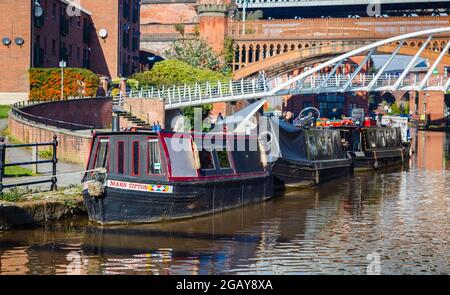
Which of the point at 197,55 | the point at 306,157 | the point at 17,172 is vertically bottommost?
→ the point at 17,172

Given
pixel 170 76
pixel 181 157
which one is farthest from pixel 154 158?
pixel 170 76

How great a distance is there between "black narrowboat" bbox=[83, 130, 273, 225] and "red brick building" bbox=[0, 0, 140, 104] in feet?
92.6

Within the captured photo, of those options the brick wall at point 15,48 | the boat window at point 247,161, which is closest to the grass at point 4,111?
the brick wall at point 15,48

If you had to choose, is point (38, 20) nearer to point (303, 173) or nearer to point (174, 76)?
point (174, 76)

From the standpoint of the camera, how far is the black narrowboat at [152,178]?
2177 cm

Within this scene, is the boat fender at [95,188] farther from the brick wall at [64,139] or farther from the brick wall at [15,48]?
the brick wall at [15,48]

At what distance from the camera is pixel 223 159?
85.4 feet

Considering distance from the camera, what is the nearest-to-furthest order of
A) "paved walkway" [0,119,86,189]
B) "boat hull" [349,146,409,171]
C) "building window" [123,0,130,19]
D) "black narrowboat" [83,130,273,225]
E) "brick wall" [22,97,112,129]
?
"black narrowboat" [83,130,273,225] < "paved walkway" [0,119,86,189] < "brick wall" [22,97,112,129] < "boat hull" [349,146,409,171] < "building window" [123,0,130,19]

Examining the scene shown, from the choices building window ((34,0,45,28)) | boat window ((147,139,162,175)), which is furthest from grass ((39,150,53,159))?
building window ((34,0,45,28))

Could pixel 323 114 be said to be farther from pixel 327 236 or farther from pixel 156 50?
pixel 327 236

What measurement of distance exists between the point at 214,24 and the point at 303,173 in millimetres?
55056

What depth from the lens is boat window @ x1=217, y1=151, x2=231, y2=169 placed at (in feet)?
84.6

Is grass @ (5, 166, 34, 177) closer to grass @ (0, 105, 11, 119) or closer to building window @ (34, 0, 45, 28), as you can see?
grass @ (0, 105, 11, 119)
